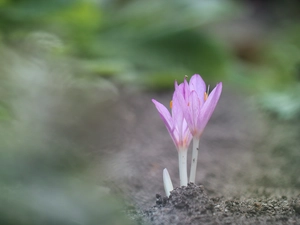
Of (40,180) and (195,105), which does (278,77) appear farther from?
(40,180)

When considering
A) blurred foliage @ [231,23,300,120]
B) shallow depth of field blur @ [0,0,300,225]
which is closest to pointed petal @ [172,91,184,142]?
shallow depth of field blur @ [0,0,300,225]

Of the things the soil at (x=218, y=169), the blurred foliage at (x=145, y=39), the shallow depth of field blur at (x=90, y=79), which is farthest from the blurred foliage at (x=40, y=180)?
the blurred foliage at (x=145, y=39)

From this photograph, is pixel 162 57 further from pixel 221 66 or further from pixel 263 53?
pixel 263 53

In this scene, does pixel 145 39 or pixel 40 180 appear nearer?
pixel 40 180

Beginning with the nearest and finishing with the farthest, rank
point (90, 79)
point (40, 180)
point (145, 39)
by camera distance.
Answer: point (40, 180) < point (90, 79) < point (145, 39)

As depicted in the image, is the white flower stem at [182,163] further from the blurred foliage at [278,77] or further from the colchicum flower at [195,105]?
the blurred foliage at [278,77]

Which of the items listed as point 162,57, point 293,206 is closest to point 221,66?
point 162,57

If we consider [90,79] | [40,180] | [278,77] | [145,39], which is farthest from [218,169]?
[278,77]

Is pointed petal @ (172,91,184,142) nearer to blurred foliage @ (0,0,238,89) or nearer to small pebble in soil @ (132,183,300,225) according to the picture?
small pebble in soil @ (132,183,300,225)
